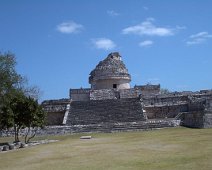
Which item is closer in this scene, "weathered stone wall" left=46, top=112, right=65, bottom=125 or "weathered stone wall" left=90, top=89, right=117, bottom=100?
"weathered stone wall" left=46, top=112, right=65, bottom=125

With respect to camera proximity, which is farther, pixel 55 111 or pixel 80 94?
pixel 80 94

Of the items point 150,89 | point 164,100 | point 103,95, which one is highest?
point 150,89

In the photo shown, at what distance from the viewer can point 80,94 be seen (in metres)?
42.1

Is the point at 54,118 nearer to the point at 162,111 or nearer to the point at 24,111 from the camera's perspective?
the point at 162,111

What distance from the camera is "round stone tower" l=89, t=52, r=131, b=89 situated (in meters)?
44.8

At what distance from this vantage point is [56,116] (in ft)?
121

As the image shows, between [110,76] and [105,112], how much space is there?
11.2 meters

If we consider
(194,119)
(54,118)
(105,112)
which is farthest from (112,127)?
(54,118)

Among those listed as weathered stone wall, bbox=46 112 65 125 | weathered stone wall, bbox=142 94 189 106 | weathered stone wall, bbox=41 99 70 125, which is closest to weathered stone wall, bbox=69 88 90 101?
weathered stone wall, bbox=41 99 70 125

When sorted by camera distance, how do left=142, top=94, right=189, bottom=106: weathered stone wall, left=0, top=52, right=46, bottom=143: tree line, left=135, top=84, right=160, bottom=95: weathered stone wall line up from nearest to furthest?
1. left=0, top=52, right=46, bottom=143: tree line
2. left=142, top=94, right=189, bottom=106: weathered stone wall
3. left=135, top=84, right=160, bottom=95: weathered stone wall

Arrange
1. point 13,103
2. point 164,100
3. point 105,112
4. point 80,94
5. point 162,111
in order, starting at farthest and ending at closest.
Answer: point 80,94 → point 164,100 → point 162,111 → point 105,112 → point 13,103

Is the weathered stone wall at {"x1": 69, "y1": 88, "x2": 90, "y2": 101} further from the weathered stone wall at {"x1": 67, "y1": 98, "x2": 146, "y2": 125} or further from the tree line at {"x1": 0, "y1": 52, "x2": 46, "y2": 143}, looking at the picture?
the tree line at {"x1": 0, "y1": 52, "x2": 46, "y2": 143}

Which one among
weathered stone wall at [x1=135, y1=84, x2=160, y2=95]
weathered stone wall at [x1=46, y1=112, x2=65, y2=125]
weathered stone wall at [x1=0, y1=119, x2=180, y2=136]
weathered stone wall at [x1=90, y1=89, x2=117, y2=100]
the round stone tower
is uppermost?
the round stone tower

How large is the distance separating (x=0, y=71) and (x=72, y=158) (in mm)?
10394
